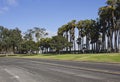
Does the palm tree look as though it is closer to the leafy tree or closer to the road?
the leafy tree

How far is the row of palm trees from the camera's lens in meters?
75.1

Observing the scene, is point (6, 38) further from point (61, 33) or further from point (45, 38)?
point (61, 33)

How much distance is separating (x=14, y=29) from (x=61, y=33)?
40998mm

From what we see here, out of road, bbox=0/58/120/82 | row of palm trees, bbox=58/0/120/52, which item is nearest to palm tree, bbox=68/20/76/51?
row of palm trees, bbox=58/0/120/52

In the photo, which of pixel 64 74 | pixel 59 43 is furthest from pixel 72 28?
pixel 64 74

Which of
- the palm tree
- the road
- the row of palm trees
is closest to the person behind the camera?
the road

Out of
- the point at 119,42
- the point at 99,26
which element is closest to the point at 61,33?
the point at 99,26

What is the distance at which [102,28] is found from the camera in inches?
3356

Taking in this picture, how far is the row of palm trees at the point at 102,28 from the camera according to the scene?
75.1 metres

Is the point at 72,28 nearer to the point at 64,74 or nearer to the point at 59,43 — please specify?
the point at 59,43

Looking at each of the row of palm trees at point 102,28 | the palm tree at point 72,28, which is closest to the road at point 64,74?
the row of palm trees at point 102,28

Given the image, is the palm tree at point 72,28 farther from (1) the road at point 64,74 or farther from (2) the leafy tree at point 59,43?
(1) the road at point 64,74

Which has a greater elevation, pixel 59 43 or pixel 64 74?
pixel 59 43

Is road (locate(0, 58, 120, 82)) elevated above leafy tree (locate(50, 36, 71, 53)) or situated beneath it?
situated beneath
